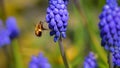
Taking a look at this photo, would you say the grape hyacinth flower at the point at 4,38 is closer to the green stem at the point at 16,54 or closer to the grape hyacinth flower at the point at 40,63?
the green stem at the point at 16,54

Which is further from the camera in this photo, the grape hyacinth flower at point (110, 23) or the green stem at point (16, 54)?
the green stem at point (16, 54)

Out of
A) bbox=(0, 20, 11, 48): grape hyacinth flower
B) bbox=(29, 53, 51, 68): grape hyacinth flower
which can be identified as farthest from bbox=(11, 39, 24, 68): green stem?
bbox=(29, 53, 51, 68): grape hyacinth flower

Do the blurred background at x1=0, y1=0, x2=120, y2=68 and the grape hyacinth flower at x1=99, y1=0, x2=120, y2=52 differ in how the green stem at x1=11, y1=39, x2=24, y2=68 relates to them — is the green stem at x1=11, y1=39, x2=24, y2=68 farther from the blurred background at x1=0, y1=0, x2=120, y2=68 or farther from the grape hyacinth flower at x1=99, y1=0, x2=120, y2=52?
the grape hyacinth flower at x1=99, y1=0, x2=120, y2=52

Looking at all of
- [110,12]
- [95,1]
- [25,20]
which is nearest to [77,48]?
[95,1]

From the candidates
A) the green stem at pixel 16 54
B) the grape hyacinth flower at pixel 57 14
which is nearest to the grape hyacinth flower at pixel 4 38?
the green stem at pixel 16 54

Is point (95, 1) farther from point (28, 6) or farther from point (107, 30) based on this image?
point (107, 30)

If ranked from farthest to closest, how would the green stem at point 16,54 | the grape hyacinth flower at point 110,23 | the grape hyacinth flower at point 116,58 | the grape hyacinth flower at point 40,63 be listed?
the green stem at point 16,54
the grape hyacinth flower at point 40,63
the grape hyacinth flower at point 116,58
the grape hyacinth flower at point 110,23

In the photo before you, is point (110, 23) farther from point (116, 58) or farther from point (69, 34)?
point (69, 34)
